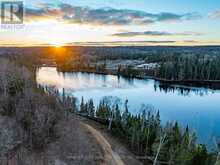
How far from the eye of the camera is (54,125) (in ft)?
97.5

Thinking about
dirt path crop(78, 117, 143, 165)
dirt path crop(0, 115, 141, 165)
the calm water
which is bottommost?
the calm water

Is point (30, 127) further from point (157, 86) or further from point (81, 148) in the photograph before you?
point (157, 86)

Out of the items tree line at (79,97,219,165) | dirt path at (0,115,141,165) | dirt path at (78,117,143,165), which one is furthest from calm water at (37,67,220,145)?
dirt path at (0,115,141,165)

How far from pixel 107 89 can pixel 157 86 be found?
17.7 m

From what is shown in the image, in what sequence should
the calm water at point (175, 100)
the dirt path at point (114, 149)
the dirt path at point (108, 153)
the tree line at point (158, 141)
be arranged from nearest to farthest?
1. the tree line at point (158, 141)
2. the dirt path at point (108, 153)
3. the dirt path at point (114, 149)
4. the calm water at point (175, 100)

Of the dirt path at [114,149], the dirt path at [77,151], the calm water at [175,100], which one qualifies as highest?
the dirt path at [77,151]

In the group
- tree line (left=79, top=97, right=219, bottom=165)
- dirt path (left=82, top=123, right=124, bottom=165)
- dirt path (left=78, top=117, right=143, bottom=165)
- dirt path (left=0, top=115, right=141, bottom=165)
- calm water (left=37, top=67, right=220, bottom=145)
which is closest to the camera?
dirt path (left=0, top=115, right=141, bottom=165)

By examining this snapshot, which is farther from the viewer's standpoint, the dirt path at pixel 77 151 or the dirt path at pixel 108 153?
the dirt path at pixel 108 153

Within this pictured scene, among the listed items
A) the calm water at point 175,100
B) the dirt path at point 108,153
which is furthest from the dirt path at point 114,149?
the calm water at point 175,100

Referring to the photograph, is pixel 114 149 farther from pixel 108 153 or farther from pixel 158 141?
pixel 158 141

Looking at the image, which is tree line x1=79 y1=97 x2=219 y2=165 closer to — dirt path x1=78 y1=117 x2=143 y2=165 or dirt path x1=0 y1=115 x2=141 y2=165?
dirt path x1=78 y1=117 x2=143 y2=165

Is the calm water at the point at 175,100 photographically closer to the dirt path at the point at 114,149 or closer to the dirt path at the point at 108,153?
the dirt path at the point at 114,149

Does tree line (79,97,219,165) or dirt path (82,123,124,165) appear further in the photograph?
dirt path (82,123,124,165)

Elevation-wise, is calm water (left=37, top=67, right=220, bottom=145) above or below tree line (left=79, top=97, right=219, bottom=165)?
below
